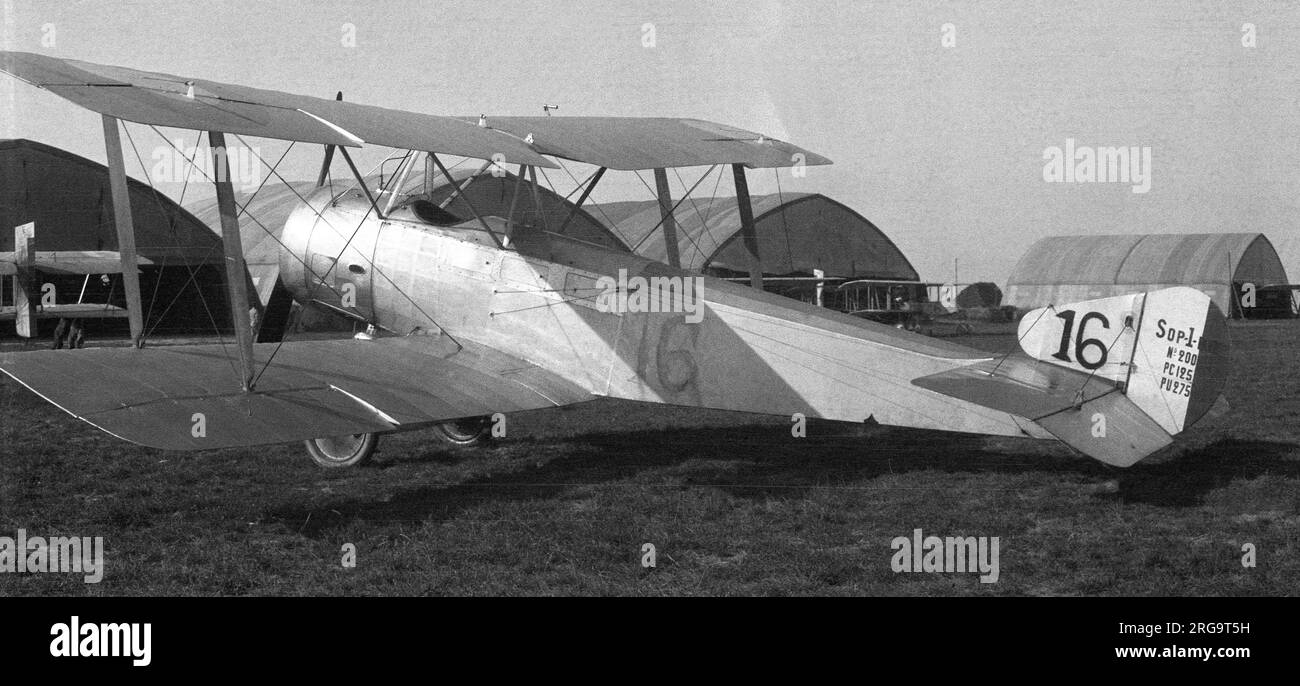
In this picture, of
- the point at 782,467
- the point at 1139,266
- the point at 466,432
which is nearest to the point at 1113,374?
the point at 782,467

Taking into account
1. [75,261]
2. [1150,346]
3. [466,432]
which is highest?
[75,261]

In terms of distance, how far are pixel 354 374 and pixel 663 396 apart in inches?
88.6

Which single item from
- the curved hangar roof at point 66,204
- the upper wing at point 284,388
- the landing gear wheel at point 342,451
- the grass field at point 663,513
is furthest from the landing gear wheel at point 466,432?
the curved hangar roof at point 66,204

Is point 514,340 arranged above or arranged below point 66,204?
below

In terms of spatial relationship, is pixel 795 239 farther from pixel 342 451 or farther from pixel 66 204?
pixel 342 451

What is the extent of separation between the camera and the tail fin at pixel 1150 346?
668 centimetres

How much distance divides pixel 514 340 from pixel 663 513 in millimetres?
2368

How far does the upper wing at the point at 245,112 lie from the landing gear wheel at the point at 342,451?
7.97 feet

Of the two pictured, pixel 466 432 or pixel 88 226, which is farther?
pixel 88 226

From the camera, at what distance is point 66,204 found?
1094 inches

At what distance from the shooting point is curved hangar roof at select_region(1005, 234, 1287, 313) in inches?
1463

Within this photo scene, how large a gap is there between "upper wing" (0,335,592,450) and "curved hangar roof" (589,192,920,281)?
23.3 metres

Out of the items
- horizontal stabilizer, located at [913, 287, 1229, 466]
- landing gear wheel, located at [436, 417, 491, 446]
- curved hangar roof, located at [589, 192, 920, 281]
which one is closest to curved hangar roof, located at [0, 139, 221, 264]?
curved hangar roof, located at [589, 192, 920, 281]

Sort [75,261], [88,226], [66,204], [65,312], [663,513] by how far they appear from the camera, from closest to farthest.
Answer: [663,513] < [65,312] < [75,261] < [66,204] < [88,226]
